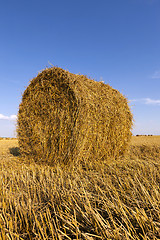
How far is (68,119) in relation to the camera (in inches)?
179

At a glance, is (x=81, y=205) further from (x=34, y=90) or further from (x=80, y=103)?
(x=34, y=90)

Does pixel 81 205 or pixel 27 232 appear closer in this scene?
pixel 27 232

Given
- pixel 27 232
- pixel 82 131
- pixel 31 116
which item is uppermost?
pixel 31 116

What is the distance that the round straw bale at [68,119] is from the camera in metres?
4.50

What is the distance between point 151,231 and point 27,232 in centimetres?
127

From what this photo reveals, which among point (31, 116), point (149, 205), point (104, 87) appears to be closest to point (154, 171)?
point (149, 205)

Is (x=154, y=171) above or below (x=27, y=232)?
above

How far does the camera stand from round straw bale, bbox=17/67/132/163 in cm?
450

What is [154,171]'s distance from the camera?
3959mm

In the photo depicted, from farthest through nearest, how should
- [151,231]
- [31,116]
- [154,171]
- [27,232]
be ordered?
[31,116], [154,171], [27,232], [151,231]

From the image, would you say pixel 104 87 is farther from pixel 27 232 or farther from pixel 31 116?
pixel 27 232

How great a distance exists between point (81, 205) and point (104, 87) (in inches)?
159

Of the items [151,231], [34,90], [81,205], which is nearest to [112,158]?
[34,90]

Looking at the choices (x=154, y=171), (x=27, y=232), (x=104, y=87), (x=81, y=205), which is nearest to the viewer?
(x=27, y=232)
